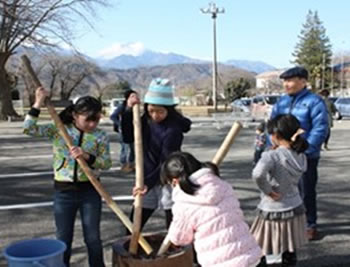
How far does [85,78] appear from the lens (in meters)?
52.7

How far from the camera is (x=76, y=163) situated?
314cm

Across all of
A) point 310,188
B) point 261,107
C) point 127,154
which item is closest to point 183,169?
point 310,188

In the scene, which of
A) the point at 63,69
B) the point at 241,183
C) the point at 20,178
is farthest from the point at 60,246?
the point at 63,69

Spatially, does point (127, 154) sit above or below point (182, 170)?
below

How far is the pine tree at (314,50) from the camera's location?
68.9 m

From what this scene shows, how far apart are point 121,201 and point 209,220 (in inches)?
158

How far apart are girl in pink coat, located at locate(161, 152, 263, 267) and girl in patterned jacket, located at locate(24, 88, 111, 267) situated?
882 millimetres

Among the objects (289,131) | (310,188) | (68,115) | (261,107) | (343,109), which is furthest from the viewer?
(343,109)

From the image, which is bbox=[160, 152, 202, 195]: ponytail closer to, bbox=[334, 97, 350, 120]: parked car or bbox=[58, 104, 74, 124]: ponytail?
bbox=[58, 104, 74, 124]: ponytail

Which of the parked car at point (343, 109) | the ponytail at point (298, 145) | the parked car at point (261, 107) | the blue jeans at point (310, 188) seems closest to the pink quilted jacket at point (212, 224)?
the ponytail at point (298, 145)

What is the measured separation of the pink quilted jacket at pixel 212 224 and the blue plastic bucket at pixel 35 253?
715 mm

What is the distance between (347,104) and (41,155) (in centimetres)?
1857

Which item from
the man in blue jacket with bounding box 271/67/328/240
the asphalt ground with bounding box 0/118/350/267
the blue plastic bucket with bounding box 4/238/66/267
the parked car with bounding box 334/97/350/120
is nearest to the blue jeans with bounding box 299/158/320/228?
the man in blue jacket with bounding box 271/67/328/240

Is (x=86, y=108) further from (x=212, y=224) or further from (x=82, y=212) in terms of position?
(x=212, y=224)
